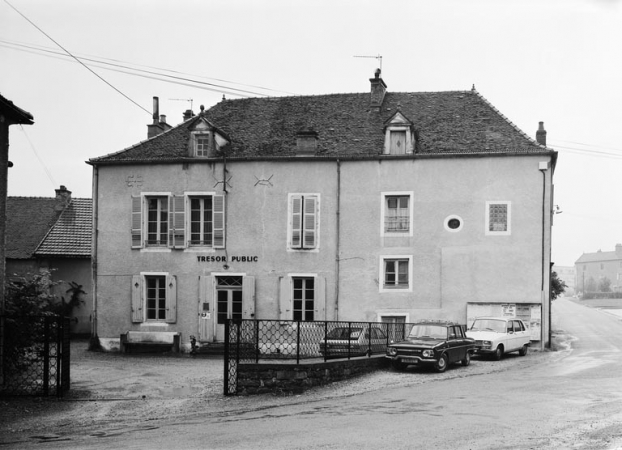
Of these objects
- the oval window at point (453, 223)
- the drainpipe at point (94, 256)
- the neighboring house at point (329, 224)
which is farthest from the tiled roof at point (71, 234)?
the oval window at point (453, 223)

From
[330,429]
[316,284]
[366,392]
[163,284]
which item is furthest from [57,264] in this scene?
[330,429]

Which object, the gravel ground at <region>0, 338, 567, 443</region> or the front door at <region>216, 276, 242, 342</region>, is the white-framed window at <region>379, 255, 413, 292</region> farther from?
the front door at <region>216, 276, 242, 342</region>

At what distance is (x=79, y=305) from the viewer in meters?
34.7

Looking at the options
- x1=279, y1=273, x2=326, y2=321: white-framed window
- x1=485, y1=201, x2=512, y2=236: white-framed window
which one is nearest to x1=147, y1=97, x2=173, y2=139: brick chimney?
x1=279, y1=273, x2=326, y2=321: white-framed window

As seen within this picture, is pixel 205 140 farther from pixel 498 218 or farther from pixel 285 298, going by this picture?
pixel 498 218

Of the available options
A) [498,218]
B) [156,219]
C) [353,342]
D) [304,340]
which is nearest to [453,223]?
[498,218]

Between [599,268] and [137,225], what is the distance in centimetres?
12901

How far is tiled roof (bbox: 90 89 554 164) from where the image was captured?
28188 millimetres

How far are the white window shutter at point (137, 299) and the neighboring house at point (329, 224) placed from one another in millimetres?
65

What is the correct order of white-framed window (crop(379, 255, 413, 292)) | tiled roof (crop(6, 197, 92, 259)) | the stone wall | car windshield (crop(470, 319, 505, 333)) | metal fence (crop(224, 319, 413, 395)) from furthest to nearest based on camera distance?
tiled roof (crop(6, 197, 92, 259))
white-framed window (crop(379, 255, 413, 292))
car windshield (crop(470, 319, 505, 333))
metal fence (crop(224, 319, 413, 395))
the stone wall

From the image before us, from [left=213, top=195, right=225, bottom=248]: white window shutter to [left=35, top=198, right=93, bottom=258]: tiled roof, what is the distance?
8.80 metres

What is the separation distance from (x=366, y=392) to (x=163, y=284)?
15.0 m

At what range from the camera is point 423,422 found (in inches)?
464

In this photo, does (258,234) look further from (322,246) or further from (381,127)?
(381,127)
